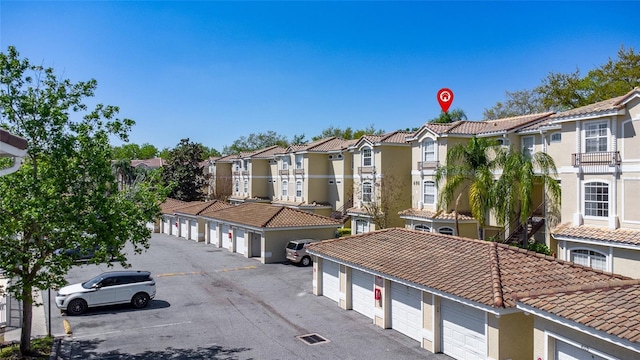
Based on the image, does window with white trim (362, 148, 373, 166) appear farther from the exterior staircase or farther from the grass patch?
the grass patch

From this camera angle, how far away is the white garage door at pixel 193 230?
4311cm

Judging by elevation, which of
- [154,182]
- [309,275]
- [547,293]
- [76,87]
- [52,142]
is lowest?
[309,275]

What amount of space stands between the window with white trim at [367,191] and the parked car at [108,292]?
2255 centimetres

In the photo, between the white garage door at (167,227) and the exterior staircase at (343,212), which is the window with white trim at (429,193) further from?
the white garage door at (167,227)

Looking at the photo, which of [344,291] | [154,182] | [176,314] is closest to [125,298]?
[176,314]

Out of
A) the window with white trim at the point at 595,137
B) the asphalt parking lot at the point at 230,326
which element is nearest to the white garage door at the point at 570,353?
the asphalt parking lot at the point at 230,326

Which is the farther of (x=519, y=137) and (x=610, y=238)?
(x=519, y=137)

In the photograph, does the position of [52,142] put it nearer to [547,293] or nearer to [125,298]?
[125,298]

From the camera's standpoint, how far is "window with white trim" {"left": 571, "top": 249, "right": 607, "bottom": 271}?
2125 cm

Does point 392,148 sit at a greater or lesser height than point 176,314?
greater

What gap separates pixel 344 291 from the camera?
2050 cm

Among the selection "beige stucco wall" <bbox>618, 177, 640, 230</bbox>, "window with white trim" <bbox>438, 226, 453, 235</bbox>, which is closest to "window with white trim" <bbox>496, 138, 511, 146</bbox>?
"window with white trim" <bbox>438, 226, 453, 235</bbox>

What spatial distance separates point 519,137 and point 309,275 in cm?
1585

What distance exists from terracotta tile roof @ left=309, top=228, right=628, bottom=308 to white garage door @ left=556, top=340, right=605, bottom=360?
1.62 metres
